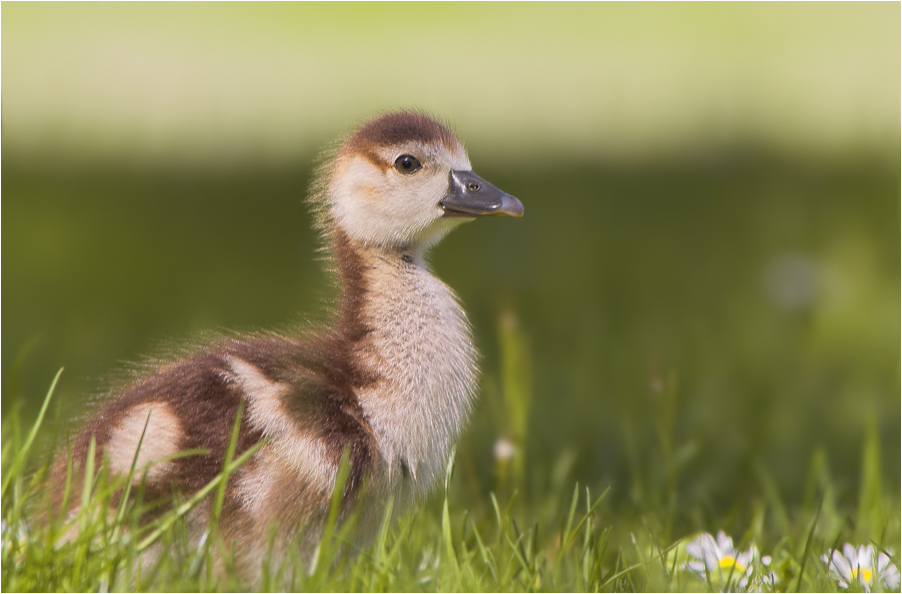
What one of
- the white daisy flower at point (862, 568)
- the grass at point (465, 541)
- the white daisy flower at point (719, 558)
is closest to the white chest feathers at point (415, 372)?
the grass at point (465, 541)

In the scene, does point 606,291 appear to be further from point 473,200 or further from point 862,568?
point 862,568

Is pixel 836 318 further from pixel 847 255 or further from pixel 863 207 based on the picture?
pixel 863 207

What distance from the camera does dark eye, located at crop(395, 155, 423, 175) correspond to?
9.72 feet

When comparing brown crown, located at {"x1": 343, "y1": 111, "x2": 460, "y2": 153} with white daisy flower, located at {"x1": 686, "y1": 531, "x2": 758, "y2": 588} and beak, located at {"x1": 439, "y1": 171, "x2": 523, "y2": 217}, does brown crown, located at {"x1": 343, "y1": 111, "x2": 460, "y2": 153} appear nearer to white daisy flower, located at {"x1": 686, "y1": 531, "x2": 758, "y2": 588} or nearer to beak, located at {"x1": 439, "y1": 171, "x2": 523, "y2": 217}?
beak, located at {"x1": 439, "y1": 171, "x2": 523, "y2": 217}

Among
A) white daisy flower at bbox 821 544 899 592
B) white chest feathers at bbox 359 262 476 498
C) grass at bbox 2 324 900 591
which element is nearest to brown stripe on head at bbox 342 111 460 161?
white chest feathers at bbox 359 262 476 498

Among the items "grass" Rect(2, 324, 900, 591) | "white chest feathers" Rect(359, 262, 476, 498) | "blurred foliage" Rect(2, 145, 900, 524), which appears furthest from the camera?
"blurred foliage" Rect(2, 145, 900, 524)

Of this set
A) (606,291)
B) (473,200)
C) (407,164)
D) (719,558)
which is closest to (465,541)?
(719,558)

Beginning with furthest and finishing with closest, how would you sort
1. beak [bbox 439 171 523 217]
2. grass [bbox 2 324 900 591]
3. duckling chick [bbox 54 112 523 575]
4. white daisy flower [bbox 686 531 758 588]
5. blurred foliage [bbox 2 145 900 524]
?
blurred foliage [bbox 2 145 900 524] < beak [bbox 439 171 523 217] < white daisy flower [bbox 686 531 758 588] < duckling chick [bbox 54 112 523 575] < grass [bbox 2 324 900 591]

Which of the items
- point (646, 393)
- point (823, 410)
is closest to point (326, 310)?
point (646, 393)

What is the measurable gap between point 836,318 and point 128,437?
14.4 ft

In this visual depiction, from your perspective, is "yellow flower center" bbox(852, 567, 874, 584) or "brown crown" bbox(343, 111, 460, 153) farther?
"brown crown" bbox(343, 111, 460, 153)

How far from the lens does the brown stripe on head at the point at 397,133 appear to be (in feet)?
9.71

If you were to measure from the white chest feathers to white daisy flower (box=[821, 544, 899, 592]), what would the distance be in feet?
3.52

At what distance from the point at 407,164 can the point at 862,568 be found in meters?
1.68
